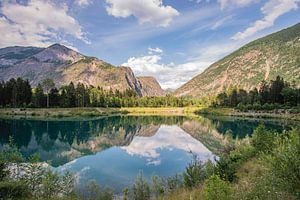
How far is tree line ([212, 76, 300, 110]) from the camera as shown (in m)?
121

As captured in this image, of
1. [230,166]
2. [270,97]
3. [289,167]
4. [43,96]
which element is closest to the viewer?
[289,167]

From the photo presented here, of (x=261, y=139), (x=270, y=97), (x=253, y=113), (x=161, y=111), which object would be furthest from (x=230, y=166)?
(x=161, y=111)

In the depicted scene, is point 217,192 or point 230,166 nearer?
point 217,192

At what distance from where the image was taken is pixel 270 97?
432ft

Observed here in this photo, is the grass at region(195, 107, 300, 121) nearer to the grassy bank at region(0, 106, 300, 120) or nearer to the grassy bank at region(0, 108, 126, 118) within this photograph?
the grassy bank at region(0, 106, 300, 120)

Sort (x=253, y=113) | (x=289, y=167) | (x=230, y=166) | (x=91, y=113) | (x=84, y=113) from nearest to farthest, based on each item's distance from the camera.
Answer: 1. (x=289, y=167)
2. (x=230, y=166)
3. (x=84, y=113)
4. (x=253, y=113)
5. (x=91, y=113)

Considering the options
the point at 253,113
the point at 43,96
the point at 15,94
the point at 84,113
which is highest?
the point at 15,94

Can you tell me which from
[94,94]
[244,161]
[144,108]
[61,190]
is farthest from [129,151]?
[144,108]

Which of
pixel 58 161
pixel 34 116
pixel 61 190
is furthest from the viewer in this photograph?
pixel 34 116

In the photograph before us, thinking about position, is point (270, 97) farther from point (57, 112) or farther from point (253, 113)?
point (57, 112)

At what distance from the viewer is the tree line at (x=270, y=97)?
12069 cm

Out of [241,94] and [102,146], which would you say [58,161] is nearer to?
Result: [102,146]

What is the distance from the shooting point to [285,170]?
10.1 metres

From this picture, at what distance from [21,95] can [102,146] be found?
3281 inches
